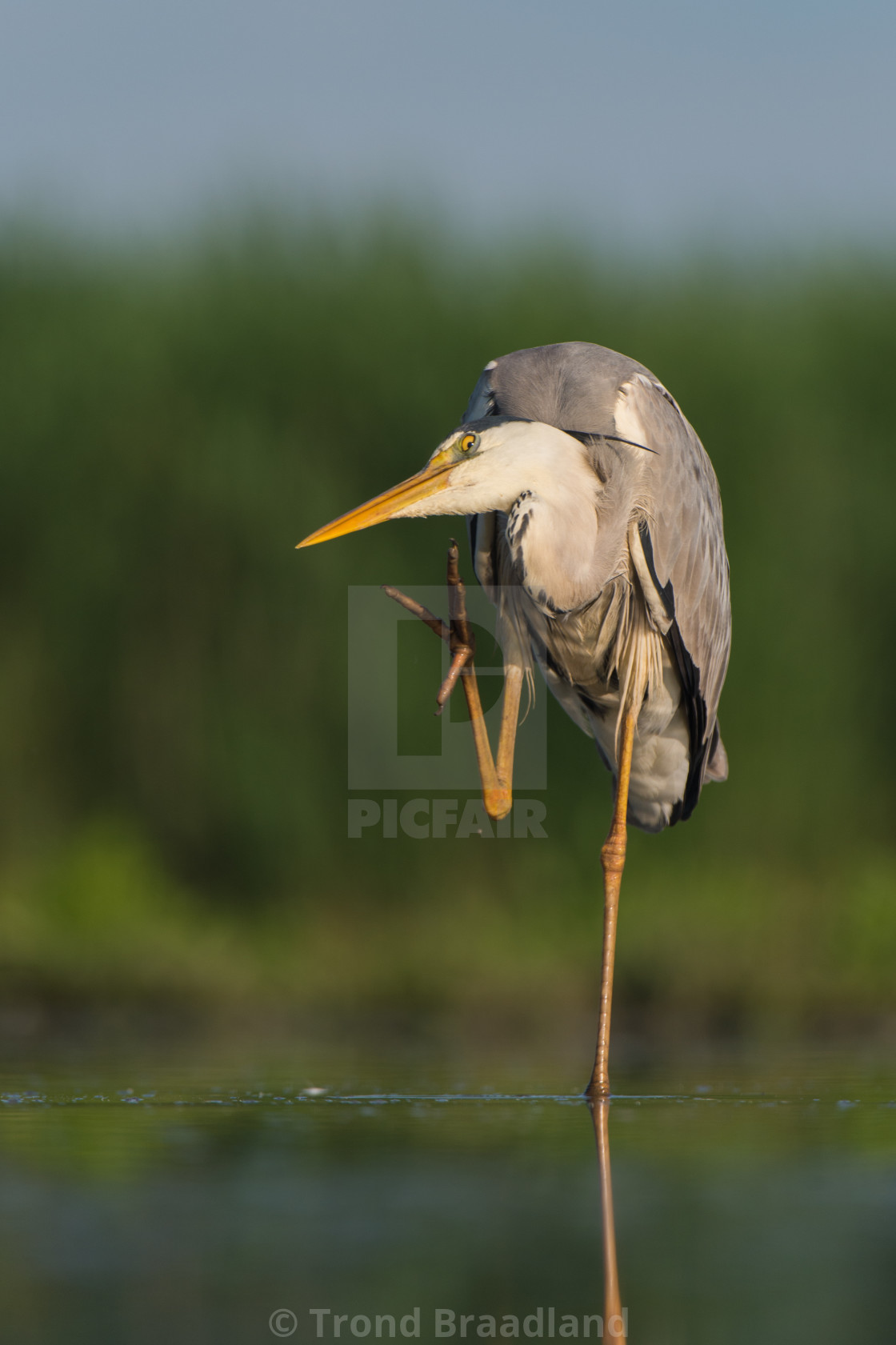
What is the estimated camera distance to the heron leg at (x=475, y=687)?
17.1 feet

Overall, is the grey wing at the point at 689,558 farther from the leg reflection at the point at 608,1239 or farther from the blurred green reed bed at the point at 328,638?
the blurred green reed bed at the point at 328,638

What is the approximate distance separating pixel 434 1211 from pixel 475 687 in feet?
9.58

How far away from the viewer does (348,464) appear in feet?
33.3

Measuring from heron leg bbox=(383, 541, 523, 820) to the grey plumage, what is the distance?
0.61 feet

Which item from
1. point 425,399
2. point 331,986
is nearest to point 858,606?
point 425,399

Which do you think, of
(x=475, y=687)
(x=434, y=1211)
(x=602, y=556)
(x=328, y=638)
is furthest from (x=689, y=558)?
(x=328, y=638)

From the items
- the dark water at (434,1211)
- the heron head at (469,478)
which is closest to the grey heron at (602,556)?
the heron head at (469,478)

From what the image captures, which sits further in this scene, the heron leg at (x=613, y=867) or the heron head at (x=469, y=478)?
the heron leg at (x=613, y=867)

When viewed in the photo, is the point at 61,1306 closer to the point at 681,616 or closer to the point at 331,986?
the point at 681,616

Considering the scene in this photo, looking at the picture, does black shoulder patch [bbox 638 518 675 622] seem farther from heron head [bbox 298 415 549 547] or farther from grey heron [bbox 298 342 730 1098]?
heron head [bbox 298 415 549 547]

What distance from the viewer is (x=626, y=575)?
524 cm

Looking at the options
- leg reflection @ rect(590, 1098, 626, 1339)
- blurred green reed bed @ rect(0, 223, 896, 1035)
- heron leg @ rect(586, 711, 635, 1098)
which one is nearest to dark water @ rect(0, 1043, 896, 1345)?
leg reflection @ rect(590, 1098, 626, 1339)

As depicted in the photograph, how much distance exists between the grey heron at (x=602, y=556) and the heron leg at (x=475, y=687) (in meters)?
0.01

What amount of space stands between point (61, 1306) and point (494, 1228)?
759mm
